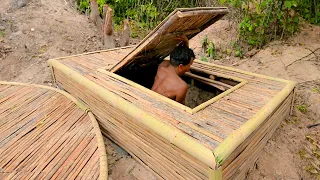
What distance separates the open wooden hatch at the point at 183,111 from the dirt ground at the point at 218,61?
0.19 metres

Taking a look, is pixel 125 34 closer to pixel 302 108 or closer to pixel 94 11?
pixel 94 11

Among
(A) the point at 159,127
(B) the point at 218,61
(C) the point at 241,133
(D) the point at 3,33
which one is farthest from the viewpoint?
(D) the point at 3,33

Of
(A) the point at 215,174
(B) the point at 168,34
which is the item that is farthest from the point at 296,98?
(A) the point at 215,174

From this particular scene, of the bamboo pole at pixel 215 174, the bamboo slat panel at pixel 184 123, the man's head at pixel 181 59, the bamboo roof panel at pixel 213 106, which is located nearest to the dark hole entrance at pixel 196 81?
the bamboo roof panel at pixel 213 106

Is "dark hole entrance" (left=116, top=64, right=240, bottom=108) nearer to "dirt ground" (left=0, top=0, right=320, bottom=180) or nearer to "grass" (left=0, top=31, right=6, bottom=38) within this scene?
"dirt ground" (left=0, top=0, right=320, bottom=180)

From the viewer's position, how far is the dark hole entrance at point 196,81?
8.70 ft

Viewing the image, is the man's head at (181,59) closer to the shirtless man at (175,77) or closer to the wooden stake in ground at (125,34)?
the shirtless man at (175,77)

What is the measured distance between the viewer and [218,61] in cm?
487

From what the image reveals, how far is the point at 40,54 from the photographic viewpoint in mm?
4934

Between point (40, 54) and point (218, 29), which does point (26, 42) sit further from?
point (218, 29)

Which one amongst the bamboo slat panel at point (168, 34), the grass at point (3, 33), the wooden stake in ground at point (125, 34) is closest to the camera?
the bamboo slat panel at point (168, 34)

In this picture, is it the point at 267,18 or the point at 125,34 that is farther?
the point at 125,34

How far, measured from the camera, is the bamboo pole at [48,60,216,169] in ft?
4.66

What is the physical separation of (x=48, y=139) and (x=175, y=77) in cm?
132
